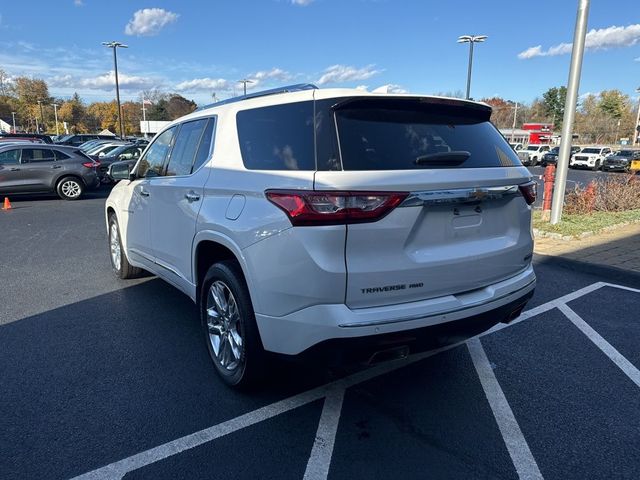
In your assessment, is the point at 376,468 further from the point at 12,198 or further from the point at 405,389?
the point at 12,198

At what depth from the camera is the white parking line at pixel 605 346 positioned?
3.60m

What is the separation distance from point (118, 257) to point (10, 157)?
34.9ft

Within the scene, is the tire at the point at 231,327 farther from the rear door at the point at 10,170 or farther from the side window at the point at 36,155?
the side window at the point at 36,155

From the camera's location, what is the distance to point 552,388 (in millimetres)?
3381

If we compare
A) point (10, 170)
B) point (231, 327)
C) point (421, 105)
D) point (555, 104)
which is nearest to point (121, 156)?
point (10, 170)

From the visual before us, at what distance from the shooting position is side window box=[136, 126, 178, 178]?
441 cm

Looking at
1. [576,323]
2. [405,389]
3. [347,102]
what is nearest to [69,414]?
[405,389]

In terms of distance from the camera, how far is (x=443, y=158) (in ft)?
9.02

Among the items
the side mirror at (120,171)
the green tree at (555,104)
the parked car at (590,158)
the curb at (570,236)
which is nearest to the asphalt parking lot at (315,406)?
the side mirror at (120,171)

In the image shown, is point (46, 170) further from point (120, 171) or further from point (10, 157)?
point (120, 171)

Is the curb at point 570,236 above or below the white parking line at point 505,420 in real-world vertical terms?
above

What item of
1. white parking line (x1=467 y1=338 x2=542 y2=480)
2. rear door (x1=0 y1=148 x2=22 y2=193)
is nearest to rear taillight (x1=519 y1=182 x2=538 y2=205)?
white parking line (x1=467 y1=338 x2=542 y2=480)

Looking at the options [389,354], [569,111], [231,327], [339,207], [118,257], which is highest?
[569,111]

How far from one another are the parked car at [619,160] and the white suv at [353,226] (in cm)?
3822
